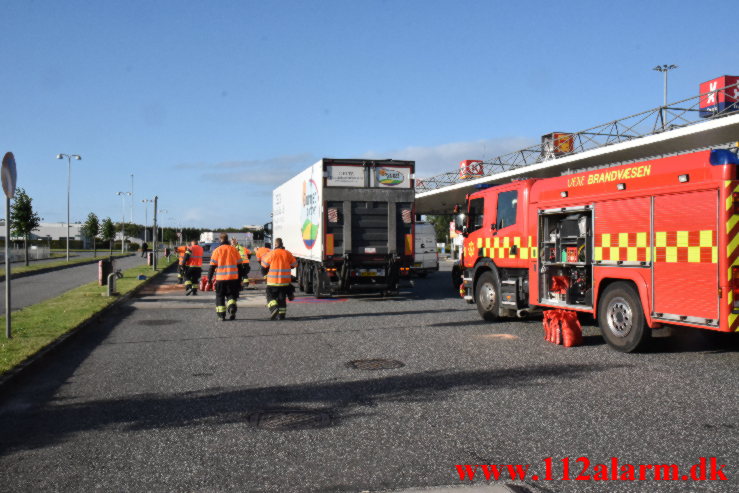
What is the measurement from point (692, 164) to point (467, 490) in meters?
5.81

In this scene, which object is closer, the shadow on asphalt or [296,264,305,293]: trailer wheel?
the shadow on asphalt

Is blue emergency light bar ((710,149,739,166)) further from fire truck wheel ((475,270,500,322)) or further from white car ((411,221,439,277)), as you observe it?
white car ((411,221,439,277))

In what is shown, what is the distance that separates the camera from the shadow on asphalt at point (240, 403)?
17.7 feet

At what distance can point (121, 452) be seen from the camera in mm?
4703

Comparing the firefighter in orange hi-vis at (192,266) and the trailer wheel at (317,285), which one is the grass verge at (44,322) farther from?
the trailer wheel at (317,285)

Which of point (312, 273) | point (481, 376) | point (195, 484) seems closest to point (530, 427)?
point (481, 376)

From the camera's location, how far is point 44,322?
38.6ft

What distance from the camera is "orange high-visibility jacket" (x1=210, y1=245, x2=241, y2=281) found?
12.8m

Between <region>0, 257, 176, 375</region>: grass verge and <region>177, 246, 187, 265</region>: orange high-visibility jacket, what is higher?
<region>177, 246, 187, 265</region>: orange high-visibility jacket

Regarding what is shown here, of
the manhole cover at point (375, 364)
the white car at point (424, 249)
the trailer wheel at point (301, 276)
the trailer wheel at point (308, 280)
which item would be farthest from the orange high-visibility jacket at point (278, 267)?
the white car at point (424, 249)

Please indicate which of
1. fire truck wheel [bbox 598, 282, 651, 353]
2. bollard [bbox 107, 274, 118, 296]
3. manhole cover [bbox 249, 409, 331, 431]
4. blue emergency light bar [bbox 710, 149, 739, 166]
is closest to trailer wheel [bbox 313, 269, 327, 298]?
bollard [bbox 107, 274, 118, 296]

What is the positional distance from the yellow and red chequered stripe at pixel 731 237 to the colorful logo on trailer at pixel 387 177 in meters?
10.5

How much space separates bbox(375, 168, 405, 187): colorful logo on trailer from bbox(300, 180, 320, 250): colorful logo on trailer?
1.71 metres

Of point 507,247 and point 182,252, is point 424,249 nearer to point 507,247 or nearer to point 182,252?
point 182,252
